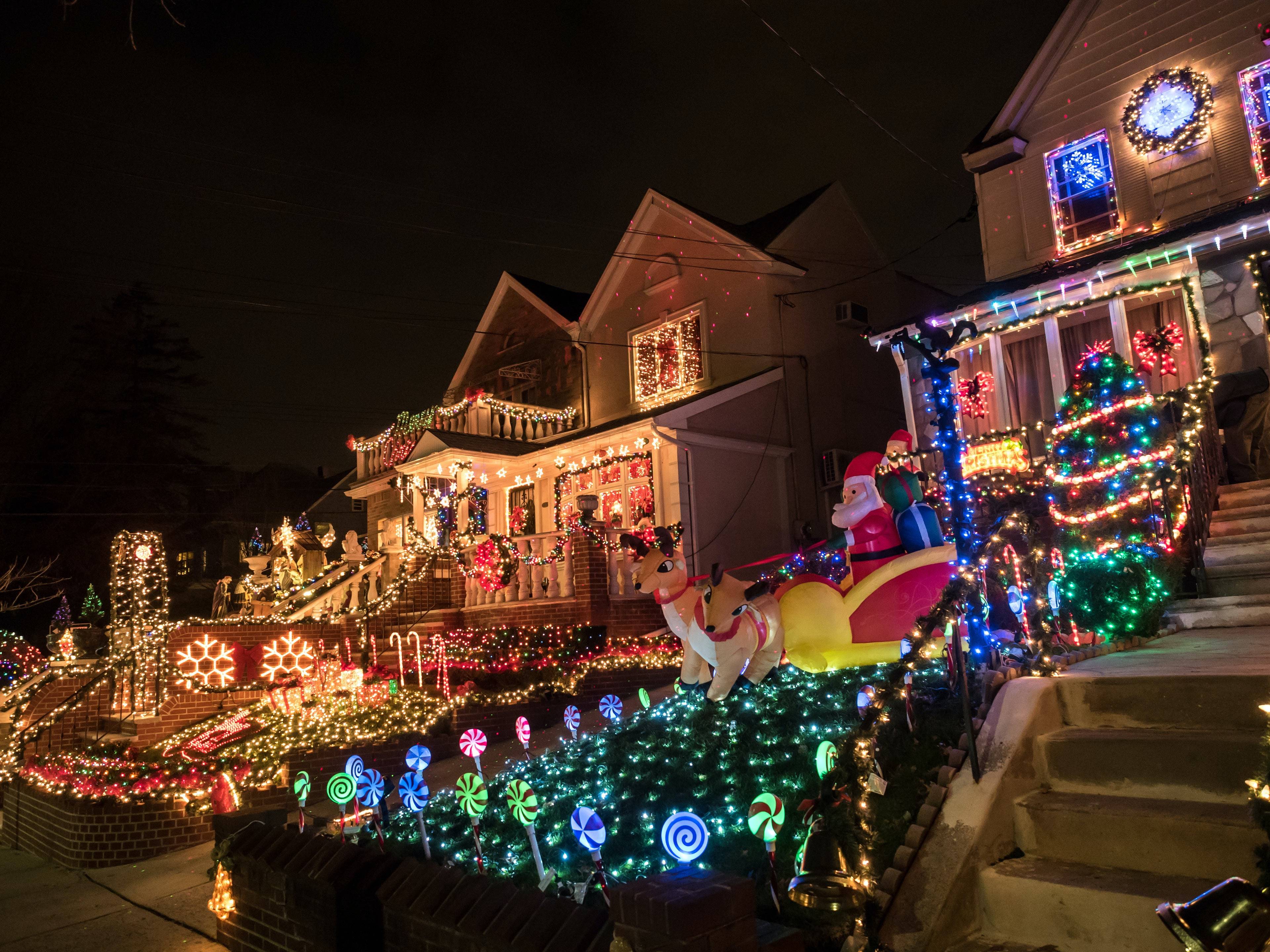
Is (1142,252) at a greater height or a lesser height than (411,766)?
greater

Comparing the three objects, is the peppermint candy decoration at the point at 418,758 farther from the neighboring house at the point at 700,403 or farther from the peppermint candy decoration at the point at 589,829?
the neighboring house at the point at 700,403

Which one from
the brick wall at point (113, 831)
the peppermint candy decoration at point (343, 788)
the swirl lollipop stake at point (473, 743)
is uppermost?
the swirl lollipop stake at point (473, 743)

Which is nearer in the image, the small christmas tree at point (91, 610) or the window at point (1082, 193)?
the window at point (1082, 193)

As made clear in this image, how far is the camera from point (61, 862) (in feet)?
30.1

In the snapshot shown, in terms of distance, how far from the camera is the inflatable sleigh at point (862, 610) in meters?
6.94

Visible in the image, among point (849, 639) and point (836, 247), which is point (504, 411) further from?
point (849, 639)

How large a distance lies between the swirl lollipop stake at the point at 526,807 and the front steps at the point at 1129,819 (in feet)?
7.10

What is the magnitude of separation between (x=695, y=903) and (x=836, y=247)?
1841cm

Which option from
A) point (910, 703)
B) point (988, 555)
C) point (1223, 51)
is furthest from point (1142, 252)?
point (910, 703)

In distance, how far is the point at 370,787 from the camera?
584 cm

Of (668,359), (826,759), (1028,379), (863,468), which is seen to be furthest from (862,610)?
(668,359)

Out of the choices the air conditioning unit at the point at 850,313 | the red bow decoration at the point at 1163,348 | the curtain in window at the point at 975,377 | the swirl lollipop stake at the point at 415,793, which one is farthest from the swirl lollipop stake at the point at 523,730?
the air conditioning unit at the point at 850,313

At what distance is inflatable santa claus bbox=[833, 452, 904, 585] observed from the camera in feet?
23.8

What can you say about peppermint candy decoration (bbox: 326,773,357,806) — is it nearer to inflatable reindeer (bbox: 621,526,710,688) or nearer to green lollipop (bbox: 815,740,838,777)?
inflatable reindeer (bbox: 621,526,710,688)
